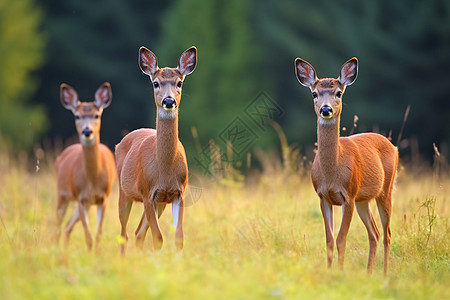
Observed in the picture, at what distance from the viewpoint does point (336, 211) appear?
9328mm

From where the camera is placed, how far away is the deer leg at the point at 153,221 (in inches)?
274

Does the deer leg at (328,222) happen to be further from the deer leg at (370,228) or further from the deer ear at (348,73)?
the deer ear at (348,73)

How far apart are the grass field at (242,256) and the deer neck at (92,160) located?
0.84 metres

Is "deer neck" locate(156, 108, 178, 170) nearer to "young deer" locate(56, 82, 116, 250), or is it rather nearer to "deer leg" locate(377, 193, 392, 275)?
"young deer" locate(56, 82, 116, 250)

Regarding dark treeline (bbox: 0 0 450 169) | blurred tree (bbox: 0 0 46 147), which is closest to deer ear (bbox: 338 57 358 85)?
dark treeline (bbox: 0 0 450 169)

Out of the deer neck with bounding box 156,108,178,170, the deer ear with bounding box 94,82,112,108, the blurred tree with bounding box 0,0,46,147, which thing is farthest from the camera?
the blurred tree with bounding box 0,0,46,147

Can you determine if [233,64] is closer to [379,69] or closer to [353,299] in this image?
[379,69]

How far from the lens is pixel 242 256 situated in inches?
249

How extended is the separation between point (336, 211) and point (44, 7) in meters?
27.6

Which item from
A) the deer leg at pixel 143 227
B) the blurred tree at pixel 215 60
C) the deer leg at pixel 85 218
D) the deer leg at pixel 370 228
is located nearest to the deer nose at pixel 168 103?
the deer leg at pixel 143 227

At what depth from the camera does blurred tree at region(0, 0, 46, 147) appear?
2833 centimetres

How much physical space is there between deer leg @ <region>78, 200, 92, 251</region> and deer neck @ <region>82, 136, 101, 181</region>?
0.38m

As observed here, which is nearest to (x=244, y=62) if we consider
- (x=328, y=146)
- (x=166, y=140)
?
(x=166, y=140)

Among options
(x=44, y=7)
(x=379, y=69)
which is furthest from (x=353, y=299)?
(x=44, y=7)
